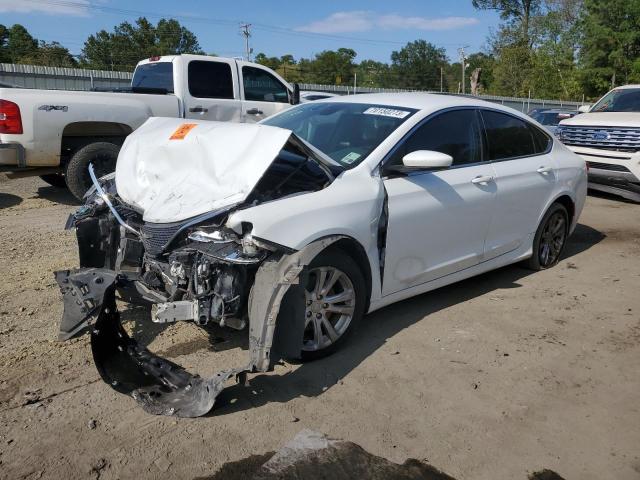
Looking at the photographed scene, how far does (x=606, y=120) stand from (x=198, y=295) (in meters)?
9.75

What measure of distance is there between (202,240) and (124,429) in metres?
1.16

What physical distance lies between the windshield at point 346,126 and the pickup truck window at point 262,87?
16.7 ft

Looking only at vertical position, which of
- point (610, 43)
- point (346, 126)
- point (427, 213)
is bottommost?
point (427, 213)

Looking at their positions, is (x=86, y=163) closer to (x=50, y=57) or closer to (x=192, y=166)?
(x=192, y=166)

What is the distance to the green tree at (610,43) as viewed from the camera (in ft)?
135

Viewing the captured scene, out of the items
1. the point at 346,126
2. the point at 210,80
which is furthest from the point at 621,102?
the point at 346,126

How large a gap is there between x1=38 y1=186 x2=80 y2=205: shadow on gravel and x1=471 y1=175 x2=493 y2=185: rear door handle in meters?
6.32

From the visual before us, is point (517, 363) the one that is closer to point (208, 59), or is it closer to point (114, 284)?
point (114, 284)

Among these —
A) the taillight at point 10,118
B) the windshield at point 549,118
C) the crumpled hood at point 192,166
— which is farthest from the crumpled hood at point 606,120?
the taillight at point 10,118

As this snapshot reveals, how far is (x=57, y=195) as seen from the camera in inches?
368

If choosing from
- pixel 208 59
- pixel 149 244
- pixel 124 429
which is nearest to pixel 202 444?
pixel 124 429

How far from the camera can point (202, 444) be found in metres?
3.03

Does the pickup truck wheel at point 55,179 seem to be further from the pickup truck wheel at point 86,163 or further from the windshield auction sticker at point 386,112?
the windshield auction sticker at point 386,112

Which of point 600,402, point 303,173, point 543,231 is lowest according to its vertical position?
point 600,402
